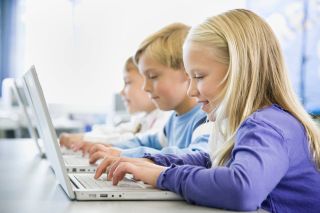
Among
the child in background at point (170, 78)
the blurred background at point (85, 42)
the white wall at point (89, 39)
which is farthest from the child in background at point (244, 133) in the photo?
A: the white wall at point (89, 39)

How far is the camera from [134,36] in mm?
5465

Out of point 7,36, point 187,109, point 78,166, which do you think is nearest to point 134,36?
point 7,36

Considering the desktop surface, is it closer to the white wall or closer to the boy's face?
the boy's face

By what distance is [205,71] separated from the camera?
1060 millimetres

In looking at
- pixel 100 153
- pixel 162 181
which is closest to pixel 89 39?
pixel 100 153

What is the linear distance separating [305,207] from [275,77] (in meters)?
0.27

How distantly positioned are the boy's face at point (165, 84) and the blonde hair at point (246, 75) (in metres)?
0.74

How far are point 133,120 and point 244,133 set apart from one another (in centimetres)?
178

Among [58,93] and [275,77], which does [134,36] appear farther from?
[275,77]

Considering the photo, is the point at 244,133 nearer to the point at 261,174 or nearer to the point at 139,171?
the point at 261,174

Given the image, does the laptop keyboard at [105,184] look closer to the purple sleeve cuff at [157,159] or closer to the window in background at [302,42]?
the purple sleeve cuff at [157,159]

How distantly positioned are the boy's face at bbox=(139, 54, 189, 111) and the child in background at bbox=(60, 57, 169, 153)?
14.1 inches

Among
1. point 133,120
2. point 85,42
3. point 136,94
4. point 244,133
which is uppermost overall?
point 244,133

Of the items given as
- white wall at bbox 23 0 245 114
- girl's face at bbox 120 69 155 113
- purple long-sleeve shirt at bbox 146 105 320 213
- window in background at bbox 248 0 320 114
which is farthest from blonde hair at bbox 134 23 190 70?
white wall at bbox 23 0 245 114
